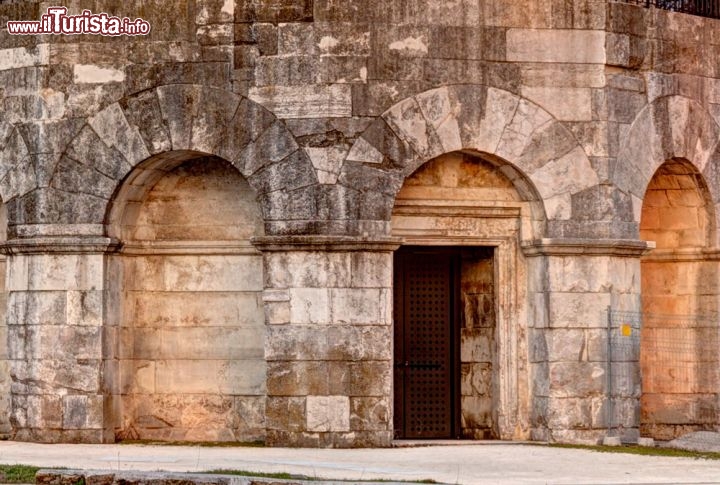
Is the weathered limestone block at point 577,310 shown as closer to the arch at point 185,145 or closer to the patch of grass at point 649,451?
the patch of grass at point 649,451

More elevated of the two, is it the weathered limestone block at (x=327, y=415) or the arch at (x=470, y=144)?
the arch at (x=470, y=144)

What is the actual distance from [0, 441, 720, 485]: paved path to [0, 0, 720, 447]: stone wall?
103cm

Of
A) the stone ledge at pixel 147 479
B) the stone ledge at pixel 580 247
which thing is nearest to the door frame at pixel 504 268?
the stone ledge at pixel 580 247

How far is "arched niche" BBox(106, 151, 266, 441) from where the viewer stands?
22781 mm

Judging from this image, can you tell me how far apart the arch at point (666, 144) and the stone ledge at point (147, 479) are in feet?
24.7

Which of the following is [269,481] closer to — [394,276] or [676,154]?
[394,276]

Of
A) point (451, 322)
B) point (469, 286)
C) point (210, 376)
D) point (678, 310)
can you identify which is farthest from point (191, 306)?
point (678, 310)

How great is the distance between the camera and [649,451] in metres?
21.0

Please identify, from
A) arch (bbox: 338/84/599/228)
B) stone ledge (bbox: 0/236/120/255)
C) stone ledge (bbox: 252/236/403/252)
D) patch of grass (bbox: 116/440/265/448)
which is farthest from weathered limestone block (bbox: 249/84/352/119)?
patch of grass (bbox: 116/440/265/448)

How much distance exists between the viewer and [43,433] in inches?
865

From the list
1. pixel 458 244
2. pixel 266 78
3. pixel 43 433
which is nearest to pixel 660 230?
pixel 458 244

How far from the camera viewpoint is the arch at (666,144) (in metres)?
22.6

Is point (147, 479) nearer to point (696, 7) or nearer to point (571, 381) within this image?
point (571, 381)

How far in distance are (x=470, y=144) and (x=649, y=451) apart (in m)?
4.39
